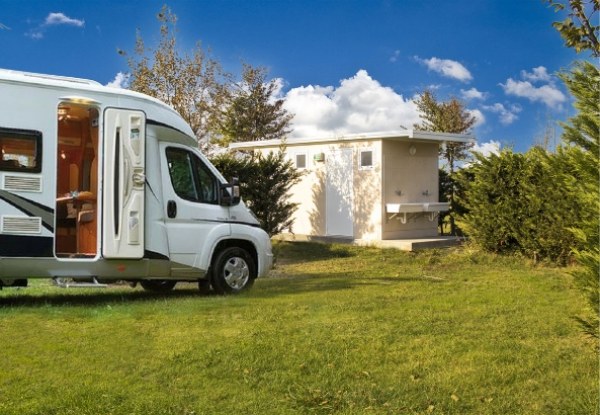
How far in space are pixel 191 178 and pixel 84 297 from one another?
233 centimetres

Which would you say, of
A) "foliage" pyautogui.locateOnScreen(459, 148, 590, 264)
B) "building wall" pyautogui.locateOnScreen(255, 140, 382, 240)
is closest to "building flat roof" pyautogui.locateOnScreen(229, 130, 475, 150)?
"building wall" pyautogui.locateOnScreen(255, 140, 382, 240)

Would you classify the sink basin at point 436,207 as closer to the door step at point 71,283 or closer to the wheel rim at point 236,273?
the wheel rim at point 236,273

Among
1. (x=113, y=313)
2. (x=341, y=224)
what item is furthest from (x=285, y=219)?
(x=113, y=313)

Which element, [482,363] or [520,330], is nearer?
[482,363]

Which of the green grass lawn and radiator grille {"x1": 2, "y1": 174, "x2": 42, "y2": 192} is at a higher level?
radiator grille {"x1": 2, "y1": 174, "x2": 42, "y2": 192}

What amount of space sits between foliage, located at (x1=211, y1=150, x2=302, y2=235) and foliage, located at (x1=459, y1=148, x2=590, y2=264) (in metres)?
5.14

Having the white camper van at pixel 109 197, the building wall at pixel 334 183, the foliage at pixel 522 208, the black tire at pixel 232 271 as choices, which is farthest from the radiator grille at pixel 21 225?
the building wall at pixel 334 183

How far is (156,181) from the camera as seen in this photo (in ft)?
31.1

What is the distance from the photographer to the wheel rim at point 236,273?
1023 cm

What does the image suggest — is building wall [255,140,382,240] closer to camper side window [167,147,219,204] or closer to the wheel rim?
the wheel rim

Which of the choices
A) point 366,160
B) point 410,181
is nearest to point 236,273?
point 366,160

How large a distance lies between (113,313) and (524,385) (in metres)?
4.74

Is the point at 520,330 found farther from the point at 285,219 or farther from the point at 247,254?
the point at 285,219

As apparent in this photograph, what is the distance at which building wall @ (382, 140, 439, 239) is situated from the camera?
19562mm
